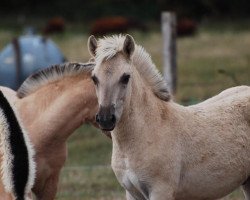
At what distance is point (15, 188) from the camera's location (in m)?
5.95

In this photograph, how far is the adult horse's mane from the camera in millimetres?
7508

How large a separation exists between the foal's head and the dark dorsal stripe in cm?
109

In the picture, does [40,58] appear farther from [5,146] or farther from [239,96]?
[5,146]

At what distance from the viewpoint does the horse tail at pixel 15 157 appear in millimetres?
5973

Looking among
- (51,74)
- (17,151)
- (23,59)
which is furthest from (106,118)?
(23,59)

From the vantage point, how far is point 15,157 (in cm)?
609

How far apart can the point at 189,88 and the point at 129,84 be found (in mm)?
13403

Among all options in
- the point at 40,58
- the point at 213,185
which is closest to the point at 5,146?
the point at 213,185

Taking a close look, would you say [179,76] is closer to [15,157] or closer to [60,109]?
[60,109]

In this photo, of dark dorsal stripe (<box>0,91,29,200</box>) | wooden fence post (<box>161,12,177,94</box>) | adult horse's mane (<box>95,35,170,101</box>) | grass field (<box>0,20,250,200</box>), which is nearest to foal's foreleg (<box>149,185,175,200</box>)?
adult horse's mane (<box>95,35,170,101</box>)

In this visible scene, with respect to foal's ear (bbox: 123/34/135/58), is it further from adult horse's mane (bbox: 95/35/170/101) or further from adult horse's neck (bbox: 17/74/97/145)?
adult horse's neck (bbox: 17/74/97/145)

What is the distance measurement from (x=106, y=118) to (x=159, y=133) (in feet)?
2.33

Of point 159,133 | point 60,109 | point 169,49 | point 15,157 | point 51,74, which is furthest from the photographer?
point 169,49

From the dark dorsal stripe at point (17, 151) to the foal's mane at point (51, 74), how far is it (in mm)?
2919
